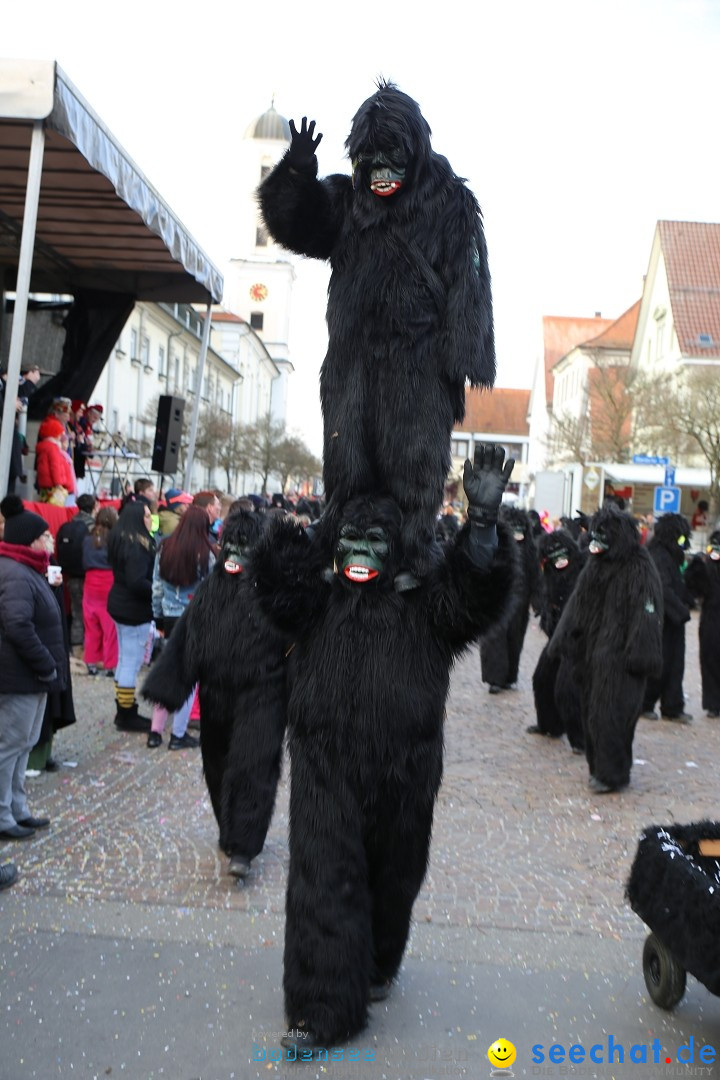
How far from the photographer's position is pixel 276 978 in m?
4.40

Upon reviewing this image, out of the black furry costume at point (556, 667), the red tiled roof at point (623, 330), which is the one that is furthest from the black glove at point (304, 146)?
the red tiled roof at point (623, 330)

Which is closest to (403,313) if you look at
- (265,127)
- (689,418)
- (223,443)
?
(689,418)

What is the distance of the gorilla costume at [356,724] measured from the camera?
3629mm

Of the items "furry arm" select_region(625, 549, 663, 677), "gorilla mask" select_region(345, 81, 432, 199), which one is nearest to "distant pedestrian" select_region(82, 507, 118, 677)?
"furry arm" select_region(625, 549, 663, 677)

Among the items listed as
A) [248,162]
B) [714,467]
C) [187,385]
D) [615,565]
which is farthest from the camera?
[248,162]

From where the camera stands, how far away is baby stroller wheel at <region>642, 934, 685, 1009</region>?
4.11m

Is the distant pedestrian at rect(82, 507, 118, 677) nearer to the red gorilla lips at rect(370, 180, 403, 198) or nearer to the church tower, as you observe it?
the red gorilla lips at rect(370, 180, 403, 198)

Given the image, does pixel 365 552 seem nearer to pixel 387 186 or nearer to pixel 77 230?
pixel 387 186

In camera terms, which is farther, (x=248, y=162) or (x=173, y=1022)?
(x=248, y=162)

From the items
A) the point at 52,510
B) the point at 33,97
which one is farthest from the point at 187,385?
the point at 33,97

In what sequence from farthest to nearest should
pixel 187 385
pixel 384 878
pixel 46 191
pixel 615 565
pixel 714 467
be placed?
pixel 187 385 → pixel 714 467 → pixel 46 191 → pixel 615 565 → pixel 384 878

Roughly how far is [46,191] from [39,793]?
604 centimetres

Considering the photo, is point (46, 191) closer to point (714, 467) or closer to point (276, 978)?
point (276, 978)

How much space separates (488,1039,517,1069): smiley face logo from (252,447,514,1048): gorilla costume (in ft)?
1.61
